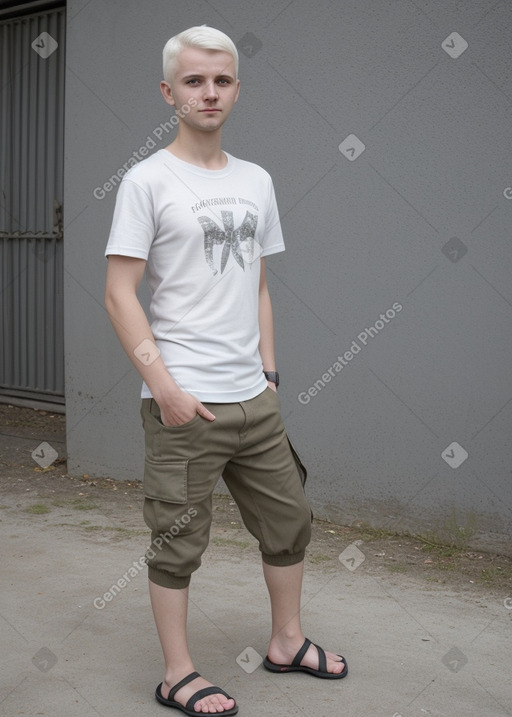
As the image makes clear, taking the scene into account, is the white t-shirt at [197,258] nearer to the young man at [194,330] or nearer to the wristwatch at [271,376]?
the young man at [194,330]

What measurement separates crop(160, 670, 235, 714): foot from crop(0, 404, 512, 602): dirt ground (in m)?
1.38

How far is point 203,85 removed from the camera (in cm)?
264

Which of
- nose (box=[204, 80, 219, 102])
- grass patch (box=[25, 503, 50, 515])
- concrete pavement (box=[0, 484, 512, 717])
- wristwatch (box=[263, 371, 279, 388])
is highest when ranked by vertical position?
nose (box=[204, 80, 219, 102])

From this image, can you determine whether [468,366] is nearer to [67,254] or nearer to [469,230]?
[469,230]

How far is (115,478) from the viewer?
5398 mm

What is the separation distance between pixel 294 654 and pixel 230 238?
128 centimetres

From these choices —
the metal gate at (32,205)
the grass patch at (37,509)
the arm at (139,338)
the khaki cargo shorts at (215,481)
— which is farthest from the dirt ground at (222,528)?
the arm at (139,338)

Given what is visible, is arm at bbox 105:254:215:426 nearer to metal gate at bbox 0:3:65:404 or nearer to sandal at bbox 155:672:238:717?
sandal at bbox 155:672:238:717

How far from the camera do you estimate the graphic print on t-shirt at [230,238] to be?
2.66 meters

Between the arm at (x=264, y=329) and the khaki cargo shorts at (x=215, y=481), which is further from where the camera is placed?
the arm at (x=264, y=329)

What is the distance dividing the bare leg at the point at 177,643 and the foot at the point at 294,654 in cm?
30

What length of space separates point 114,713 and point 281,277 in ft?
7.76

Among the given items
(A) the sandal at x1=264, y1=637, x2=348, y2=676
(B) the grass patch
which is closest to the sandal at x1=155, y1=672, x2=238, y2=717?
(A) the sandal at x1=264, y1=637, x2=348, y2=676

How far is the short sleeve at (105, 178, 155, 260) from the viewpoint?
2.59 m
